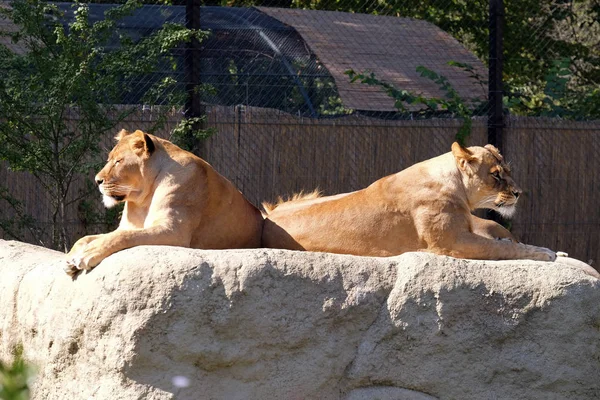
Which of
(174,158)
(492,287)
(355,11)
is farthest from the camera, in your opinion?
(355,11)

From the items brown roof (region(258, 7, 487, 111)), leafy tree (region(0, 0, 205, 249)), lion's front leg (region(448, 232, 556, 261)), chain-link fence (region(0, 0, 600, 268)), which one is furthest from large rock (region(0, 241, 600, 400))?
brown roof (region(258, 7, 487, 111))

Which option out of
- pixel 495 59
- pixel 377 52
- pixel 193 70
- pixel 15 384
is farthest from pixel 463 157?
pixel 377 52

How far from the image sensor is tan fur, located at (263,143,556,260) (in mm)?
4902

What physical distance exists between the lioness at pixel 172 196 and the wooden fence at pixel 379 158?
9.61 ft

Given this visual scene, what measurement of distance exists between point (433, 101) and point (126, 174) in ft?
17.7

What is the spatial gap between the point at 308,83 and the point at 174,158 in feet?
17.7

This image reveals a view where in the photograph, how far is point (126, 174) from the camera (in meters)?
4.67

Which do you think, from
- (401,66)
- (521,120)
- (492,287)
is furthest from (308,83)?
(492,287)

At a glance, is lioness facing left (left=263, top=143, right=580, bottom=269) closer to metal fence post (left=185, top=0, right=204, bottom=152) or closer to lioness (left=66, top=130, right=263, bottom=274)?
lioness (left=66, top=130, right=263, bottom=274)

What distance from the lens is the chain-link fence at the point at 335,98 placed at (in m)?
7.60

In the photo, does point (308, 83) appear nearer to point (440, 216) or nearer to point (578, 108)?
point (578, 108)

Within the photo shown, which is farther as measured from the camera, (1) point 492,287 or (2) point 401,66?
(2) point 401,66

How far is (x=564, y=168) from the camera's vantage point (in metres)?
9.76

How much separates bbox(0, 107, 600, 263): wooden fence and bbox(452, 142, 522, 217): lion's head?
10.8ft
